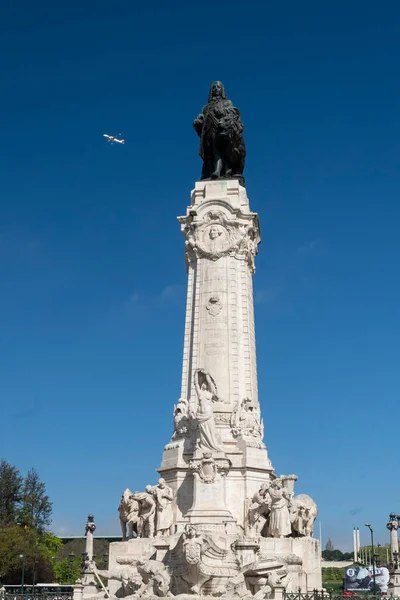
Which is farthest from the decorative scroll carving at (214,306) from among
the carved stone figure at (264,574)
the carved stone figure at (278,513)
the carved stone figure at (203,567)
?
the carved stone figure at (264,574)

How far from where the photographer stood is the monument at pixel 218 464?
23.5 m

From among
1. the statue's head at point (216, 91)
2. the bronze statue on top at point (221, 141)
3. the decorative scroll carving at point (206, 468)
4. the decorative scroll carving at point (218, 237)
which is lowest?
the decorative scroll carving at point (206, 468)

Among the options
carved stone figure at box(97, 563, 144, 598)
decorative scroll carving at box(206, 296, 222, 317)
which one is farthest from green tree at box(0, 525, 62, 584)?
carved stone figure at box(97, 563, 144, 598)

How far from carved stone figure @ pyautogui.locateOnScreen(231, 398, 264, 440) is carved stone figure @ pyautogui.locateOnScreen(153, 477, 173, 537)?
137 inches

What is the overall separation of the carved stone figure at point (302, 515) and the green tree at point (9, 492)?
38276 millimetres

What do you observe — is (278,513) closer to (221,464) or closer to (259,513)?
(259,513)

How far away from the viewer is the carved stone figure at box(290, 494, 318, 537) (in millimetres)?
28234

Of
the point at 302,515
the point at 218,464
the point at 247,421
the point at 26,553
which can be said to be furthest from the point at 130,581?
the point at 26,553

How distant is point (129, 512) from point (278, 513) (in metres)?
5.82

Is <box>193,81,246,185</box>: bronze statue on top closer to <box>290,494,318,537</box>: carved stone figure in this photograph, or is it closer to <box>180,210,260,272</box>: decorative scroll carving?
<box>180,210,260,272</box>: decorative scroll carving

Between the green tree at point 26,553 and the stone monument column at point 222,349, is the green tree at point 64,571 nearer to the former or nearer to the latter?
the green tree at point 26,553

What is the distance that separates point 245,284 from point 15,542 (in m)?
30.8

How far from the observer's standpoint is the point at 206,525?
25.8 m

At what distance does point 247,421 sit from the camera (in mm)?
29828
